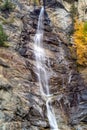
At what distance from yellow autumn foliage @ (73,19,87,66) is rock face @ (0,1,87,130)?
114 centimetres

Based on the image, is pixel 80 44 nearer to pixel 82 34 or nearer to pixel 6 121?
pixel 82 34

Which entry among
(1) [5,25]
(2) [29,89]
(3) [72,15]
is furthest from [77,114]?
(3) [72,15]

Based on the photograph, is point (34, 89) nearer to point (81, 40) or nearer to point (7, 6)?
point (81, 40)

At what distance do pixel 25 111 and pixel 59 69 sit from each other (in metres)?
9.46

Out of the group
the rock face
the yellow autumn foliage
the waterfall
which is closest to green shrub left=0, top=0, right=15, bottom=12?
the rock face

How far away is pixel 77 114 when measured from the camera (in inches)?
1267

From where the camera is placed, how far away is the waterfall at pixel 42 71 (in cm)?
3147

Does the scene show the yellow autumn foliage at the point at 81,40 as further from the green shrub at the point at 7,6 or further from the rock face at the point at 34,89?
the green shrub at the point at 7,6

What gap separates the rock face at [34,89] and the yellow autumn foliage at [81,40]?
3.74 feet

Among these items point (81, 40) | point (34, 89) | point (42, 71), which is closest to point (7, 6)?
point (81, 40)

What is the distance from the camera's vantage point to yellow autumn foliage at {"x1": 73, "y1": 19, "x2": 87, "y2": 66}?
4048cm

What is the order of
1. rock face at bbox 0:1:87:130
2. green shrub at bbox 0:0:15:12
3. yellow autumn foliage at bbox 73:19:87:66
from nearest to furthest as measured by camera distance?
rock face at bbox 0:1:87:130 < yellow autumn foliage at bbox 73:19:87:66 < green shrub at bbox 0:0:15:12

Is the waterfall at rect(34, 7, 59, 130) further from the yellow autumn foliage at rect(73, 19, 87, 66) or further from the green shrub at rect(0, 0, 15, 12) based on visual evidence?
the green shrub at rect(0, 0, 15, 12)

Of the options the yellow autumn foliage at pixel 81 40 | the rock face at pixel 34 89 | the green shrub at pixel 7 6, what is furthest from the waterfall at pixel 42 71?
the green shrub at pixel 7 6
